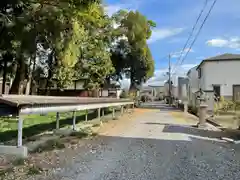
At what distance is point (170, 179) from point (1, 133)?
7279mm

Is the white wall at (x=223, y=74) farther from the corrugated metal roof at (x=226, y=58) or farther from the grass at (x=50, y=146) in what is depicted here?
the grass at (x=50, y=146)

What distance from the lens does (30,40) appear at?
47.6ft

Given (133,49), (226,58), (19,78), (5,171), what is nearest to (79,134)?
(5,171)

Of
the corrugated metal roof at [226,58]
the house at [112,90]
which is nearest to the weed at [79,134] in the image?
the house at [112,90]

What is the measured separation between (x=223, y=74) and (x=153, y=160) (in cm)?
3210

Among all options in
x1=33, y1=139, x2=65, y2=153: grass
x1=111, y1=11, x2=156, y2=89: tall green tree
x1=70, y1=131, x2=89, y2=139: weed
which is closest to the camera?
x1=33, y1=139, x2=65, y2=153: grass

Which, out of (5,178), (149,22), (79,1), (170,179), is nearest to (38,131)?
(79,1)

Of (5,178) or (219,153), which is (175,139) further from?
(5,178)

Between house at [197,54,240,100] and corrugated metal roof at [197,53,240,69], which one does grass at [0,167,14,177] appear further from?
corrugated metal roof at [197,53,240,69]

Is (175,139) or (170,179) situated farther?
(175,139)

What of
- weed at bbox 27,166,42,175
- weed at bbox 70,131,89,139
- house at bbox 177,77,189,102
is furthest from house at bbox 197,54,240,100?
weed at bbox 27,166,42,175

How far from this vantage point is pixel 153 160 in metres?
7.07

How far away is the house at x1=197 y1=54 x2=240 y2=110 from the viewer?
3650 cm

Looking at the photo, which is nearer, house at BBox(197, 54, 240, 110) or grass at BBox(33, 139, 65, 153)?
grass at BBox(33, 139, 65, 153)
